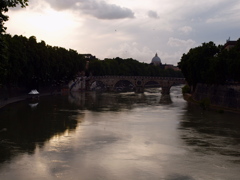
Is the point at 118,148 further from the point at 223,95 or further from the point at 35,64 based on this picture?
the point at 35,64

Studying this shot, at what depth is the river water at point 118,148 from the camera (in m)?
24.9

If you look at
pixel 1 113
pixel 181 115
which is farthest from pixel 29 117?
pixel 181 115

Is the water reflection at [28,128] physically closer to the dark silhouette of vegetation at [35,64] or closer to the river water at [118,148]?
the river water at [118,148]

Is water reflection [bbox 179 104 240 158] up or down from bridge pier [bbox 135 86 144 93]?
down

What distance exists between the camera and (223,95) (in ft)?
225

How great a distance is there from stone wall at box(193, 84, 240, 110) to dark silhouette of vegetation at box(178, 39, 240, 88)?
1.92 m

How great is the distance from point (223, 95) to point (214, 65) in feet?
22.7

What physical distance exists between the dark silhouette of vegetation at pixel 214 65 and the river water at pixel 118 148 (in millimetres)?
14287

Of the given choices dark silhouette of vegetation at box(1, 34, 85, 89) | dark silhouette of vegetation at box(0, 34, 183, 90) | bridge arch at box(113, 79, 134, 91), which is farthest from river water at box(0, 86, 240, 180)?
bridge arch at box(113, 79, 134, 91)

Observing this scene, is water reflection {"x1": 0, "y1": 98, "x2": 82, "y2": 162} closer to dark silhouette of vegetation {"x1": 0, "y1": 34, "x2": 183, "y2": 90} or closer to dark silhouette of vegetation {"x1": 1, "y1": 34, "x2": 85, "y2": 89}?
dark silhouette of vegetation {"x1": 0, "y1": 34, "x2": 183, "y2": 90}

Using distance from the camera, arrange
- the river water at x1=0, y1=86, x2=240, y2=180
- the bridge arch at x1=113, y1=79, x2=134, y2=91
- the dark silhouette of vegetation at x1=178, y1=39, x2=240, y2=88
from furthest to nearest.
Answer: the bridge arch at x1=113, y1=79, x2=134, y2=91 → the dark silhouette of vegetation at x1=178, y1=39, x2=240, y2=88 → the river water at x1=0, y1=86, x2=240, y2=180

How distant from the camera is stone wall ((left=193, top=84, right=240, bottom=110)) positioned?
209 feet

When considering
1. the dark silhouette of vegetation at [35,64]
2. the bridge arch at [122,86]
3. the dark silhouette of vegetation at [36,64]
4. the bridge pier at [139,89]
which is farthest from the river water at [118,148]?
the bridge arch at [122,86]

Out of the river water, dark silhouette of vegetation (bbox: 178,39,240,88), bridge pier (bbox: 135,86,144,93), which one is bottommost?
the river water
